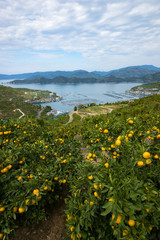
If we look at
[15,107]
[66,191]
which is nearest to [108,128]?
[66,191]

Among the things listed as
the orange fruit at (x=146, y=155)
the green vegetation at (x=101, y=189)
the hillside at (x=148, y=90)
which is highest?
the hillside at (x=148, y=90)

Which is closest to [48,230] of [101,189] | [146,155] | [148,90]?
[101,189]

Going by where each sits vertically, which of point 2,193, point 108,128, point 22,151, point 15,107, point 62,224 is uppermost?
point 108,128

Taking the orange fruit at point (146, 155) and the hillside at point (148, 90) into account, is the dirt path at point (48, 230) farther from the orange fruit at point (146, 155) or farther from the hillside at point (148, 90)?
the hillside at point (148, 90)

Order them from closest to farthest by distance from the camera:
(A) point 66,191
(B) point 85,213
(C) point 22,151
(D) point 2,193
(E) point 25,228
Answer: (B) point 85,213
(D) point 2,193
(E) point 25,228
(C) point 22,151
(A) point 66,191

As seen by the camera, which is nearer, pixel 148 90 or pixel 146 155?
pixel 146 155

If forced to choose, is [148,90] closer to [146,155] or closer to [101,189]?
[146,155]

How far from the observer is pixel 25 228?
310 centimetres

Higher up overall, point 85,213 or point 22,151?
point 22,151

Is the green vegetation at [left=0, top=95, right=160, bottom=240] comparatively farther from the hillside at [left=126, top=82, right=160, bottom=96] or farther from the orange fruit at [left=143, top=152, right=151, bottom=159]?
the hillside at [left=126, top=82, right=160, bottom=96]

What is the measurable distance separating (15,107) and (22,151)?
97.0m

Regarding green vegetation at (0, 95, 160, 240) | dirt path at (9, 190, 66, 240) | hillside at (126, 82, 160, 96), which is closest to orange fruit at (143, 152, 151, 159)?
green vegetation at (0, 95, 160, 240)

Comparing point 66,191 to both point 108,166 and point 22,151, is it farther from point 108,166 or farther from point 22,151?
point 108,166

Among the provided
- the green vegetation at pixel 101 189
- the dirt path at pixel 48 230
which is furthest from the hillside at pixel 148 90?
the dirt path at pixel 48 230
